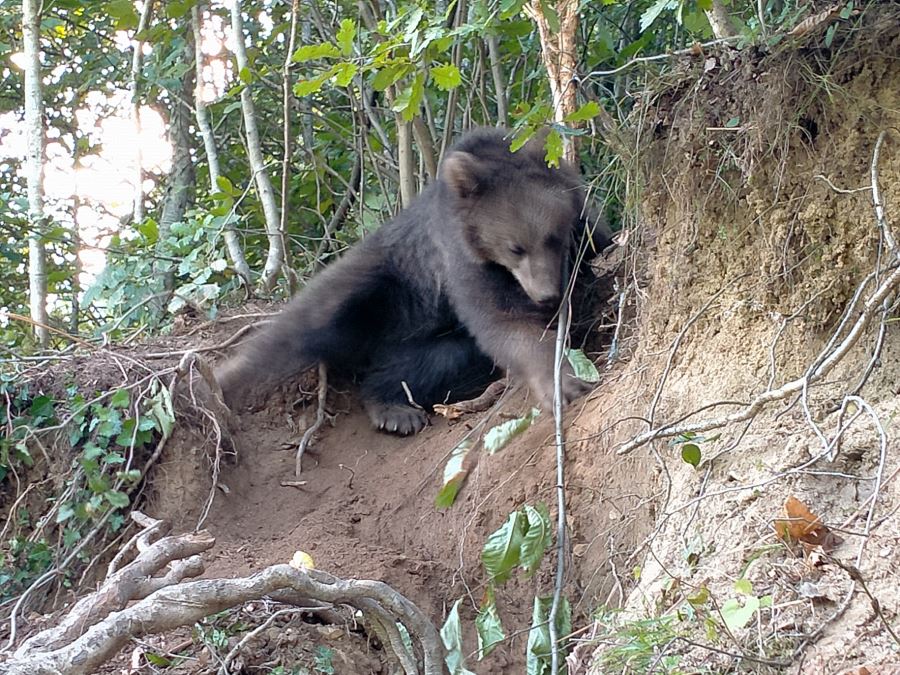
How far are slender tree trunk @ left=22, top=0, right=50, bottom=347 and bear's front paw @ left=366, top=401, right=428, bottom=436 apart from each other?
211 centimetres

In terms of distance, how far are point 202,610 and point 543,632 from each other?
123cm

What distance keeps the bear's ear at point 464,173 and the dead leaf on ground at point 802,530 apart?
3468mm

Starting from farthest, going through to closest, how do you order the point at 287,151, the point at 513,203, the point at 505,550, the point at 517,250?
the point at 287,151 → the point at 513,203 → the point at 517,250 → the point at 505,550

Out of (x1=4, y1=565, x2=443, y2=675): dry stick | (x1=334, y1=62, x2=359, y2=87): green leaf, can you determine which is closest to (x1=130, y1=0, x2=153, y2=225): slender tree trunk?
(x1=334, y1=62, x2=359, y2=87): green leaf

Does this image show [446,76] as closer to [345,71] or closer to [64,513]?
[345,71]

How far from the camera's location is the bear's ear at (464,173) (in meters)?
6.00

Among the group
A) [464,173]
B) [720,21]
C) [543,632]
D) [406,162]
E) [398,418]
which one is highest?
[720,21]

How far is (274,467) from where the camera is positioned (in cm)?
588

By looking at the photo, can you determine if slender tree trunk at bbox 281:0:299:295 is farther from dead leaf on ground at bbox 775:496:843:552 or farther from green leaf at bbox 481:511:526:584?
dead leaf on ground at bbox 775:496:843:552

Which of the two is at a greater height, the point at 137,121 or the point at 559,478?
the point at 137,121

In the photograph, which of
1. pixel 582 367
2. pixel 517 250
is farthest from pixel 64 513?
pixel 517 250

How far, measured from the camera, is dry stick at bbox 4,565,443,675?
10.00ft

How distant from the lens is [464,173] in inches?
237

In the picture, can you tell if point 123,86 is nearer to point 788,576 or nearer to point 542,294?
point 542,294
